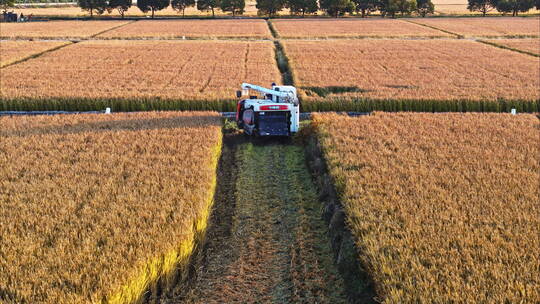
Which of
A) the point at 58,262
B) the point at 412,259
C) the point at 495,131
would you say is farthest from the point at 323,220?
the point at 495,131

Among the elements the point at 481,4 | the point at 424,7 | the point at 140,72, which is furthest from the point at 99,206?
the point at 481,4

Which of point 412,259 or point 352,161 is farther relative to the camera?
point 352,161

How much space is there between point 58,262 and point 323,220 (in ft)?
16.3

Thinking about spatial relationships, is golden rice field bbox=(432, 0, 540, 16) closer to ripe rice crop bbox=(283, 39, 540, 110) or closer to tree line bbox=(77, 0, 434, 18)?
tree line bbox=(77, 0, 434, 18)

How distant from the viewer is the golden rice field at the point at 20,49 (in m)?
29.3

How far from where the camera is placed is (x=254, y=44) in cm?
3994

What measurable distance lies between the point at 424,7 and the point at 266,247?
88116 millimetres

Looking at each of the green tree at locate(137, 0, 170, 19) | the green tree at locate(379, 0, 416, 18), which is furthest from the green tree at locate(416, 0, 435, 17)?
the green tree at locate(137, 0, 170, 19)

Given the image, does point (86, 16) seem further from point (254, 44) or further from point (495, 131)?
point (495, 131)

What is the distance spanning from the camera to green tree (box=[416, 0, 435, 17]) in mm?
86250

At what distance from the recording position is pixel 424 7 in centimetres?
8650

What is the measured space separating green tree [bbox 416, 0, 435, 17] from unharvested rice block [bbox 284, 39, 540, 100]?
2036 inches

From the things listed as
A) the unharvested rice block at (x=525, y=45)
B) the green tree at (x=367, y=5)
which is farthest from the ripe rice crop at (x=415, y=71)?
the green tree at (x=367, y=5)

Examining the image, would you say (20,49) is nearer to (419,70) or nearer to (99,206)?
(419,70)
